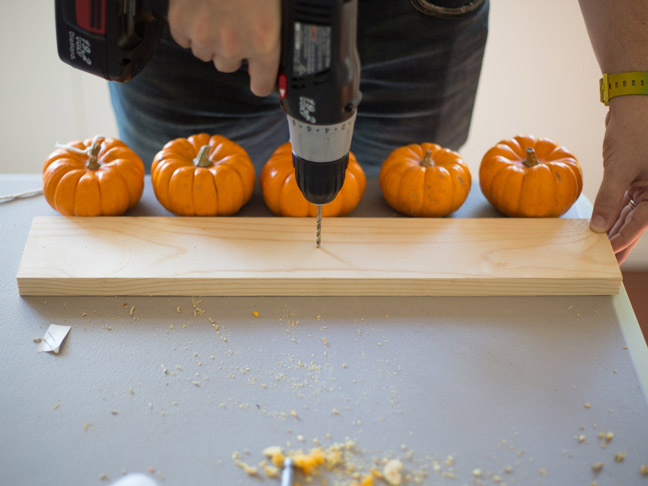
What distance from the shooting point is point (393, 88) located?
2.08 metres

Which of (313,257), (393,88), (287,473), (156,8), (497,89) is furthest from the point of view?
(497,89)

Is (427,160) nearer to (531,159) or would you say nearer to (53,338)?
(531,159)

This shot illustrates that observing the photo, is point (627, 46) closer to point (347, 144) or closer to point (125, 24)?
point (347, 144)

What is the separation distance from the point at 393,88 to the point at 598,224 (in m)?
0.79

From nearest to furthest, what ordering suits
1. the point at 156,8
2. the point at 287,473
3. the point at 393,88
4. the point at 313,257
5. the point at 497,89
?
the point at 287,473
the point at 156,8
the point at 313,257
the point at 393,88
the point at 497,89

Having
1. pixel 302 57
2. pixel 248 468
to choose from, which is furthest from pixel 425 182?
pixel 248 468

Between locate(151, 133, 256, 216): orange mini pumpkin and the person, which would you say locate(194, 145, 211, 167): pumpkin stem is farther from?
the person

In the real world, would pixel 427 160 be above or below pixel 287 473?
above

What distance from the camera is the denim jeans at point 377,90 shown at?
1.93 meters

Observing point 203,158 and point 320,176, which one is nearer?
point 320,176

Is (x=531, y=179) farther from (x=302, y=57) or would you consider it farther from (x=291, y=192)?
(x=302, y=57)

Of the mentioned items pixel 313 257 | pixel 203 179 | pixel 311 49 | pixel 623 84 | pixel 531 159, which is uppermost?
pixel 311 49

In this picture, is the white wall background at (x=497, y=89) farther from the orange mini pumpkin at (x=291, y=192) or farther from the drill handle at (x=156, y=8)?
the drill handle at (x=156, y=8)

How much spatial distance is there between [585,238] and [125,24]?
134 cm
